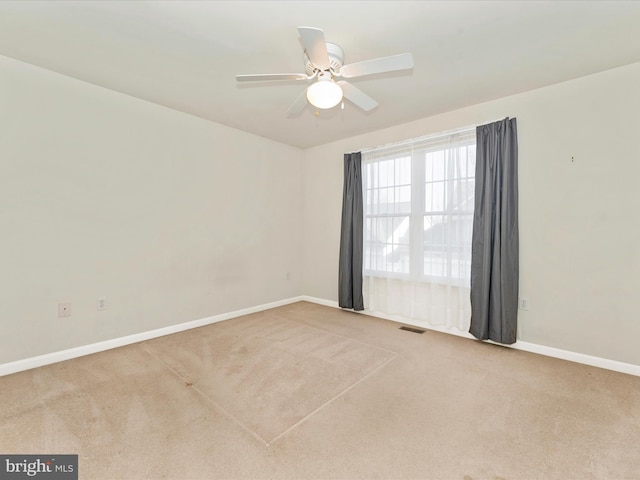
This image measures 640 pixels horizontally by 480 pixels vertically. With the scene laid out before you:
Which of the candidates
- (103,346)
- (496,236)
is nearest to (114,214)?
(103,346)

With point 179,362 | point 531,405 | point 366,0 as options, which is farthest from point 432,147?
point 179,362

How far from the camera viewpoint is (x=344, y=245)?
4.26 meters

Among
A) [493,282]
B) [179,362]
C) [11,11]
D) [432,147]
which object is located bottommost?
[179,362]

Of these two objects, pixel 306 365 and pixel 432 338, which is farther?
pixel 432 338

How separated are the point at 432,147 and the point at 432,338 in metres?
2.23

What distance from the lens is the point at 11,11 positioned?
1.88 meters

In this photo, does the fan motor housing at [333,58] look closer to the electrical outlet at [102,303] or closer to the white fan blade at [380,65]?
the white fan blade at [380,65]

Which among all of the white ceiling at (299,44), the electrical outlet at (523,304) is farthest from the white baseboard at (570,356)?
the white ceiling at (299,44)

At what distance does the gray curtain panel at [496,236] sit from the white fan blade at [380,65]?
5.56 feet

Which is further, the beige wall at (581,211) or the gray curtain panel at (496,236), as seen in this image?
the gray curtain panel at (496,236)

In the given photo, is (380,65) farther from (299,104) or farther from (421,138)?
(421,138)

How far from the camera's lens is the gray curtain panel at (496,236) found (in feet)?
9.64

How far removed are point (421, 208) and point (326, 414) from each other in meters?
2.57

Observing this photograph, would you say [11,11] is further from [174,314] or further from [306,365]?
[306,365]
